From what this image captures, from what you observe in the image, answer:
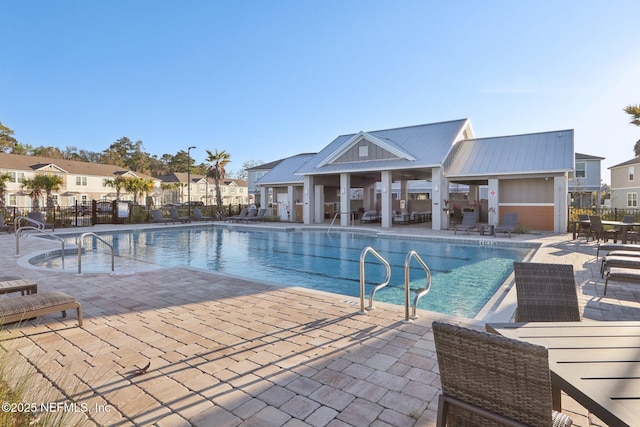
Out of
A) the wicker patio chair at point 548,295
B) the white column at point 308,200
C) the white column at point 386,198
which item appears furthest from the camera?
the white column at point 308,200

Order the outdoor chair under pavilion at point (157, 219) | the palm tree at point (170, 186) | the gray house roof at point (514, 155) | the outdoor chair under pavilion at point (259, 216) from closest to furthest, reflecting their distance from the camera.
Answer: the gray house roof at point (514, 155), the outdoor chair under pavilion at point (157, 219), the outdoor chair under pavilion at point (259, 216), the palm tree at point (170, 186)

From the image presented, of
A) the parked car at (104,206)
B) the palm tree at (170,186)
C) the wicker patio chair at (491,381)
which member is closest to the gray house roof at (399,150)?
the parked car at (104,206)

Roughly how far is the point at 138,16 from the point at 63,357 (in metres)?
18.9

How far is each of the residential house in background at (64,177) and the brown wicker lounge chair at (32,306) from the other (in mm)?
37526

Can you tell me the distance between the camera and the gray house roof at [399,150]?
65.6ft

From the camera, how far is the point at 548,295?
11.7 feet

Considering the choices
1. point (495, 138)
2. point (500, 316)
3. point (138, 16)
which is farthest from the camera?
point (495, 138)

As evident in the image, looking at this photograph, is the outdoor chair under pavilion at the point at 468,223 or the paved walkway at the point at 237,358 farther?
the outdoor chair under pavilion at the point at 468,223

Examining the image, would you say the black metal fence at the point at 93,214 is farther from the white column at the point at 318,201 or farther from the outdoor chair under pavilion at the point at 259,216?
the white column at the point at 318,201

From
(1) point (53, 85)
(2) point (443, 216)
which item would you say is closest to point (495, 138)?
(2) point (443, 216)

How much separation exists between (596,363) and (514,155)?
1974 cm

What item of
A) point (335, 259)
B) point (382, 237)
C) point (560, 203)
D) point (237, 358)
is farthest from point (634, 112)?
point (237, 358)

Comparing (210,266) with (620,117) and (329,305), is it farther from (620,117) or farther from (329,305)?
(620,117)

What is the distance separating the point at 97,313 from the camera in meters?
5.09
